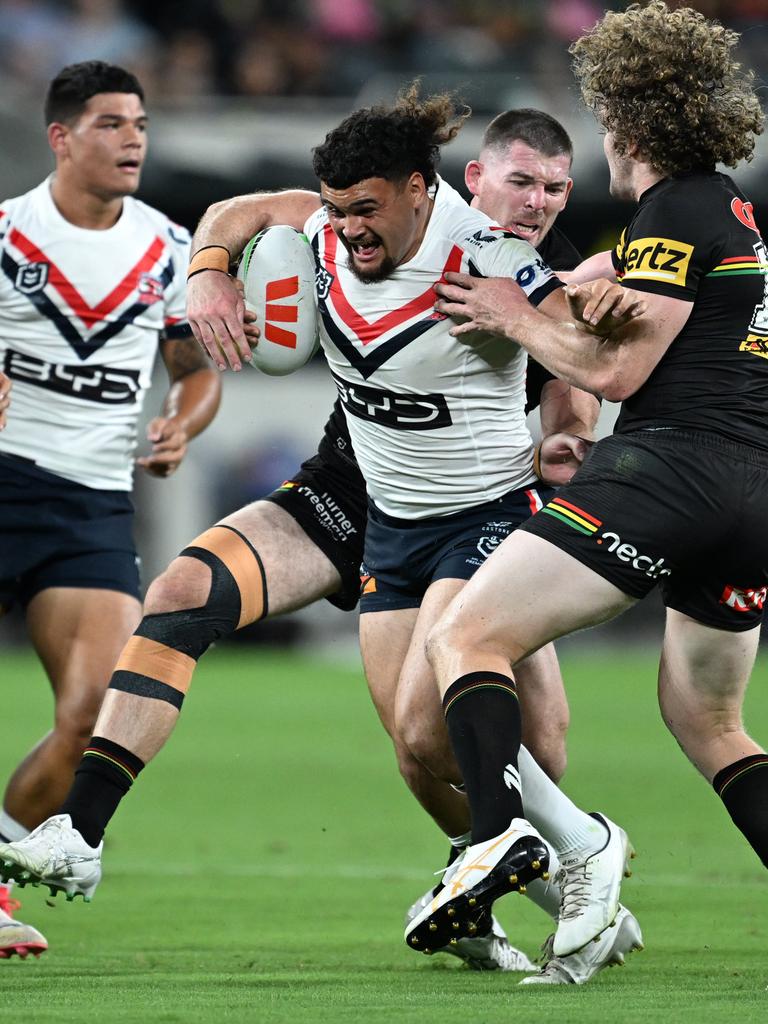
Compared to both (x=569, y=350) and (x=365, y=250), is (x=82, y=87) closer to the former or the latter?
(x=365, y=250)

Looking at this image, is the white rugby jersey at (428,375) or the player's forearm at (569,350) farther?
the white rugby jersey at (428,375)

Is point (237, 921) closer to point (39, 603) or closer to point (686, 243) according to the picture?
point (39, 603)

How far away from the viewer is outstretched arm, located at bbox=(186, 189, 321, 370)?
524 cm

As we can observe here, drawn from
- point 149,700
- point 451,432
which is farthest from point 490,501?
point 149,700

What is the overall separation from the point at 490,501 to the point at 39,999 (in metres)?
2.03

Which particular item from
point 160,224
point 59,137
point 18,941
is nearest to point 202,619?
point 18,941

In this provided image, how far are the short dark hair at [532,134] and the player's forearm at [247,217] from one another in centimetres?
64

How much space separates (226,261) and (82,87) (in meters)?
1.93

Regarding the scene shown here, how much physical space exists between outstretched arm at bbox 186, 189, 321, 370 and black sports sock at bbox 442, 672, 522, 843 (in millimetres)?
1275

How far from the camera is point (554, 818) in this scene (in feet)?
16.0

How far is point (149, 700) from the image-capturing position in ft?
17.0

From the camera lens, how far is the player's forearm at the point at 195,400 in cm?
683

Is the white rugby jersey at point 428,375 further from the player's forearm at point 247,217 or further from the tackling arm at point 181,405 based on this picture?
the tackling arm at point 181,405

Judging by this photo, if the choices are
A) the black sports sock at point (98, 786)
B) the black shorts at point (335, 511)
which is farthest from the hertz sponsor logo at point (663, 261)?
the black sports sock at point (98, 786)
